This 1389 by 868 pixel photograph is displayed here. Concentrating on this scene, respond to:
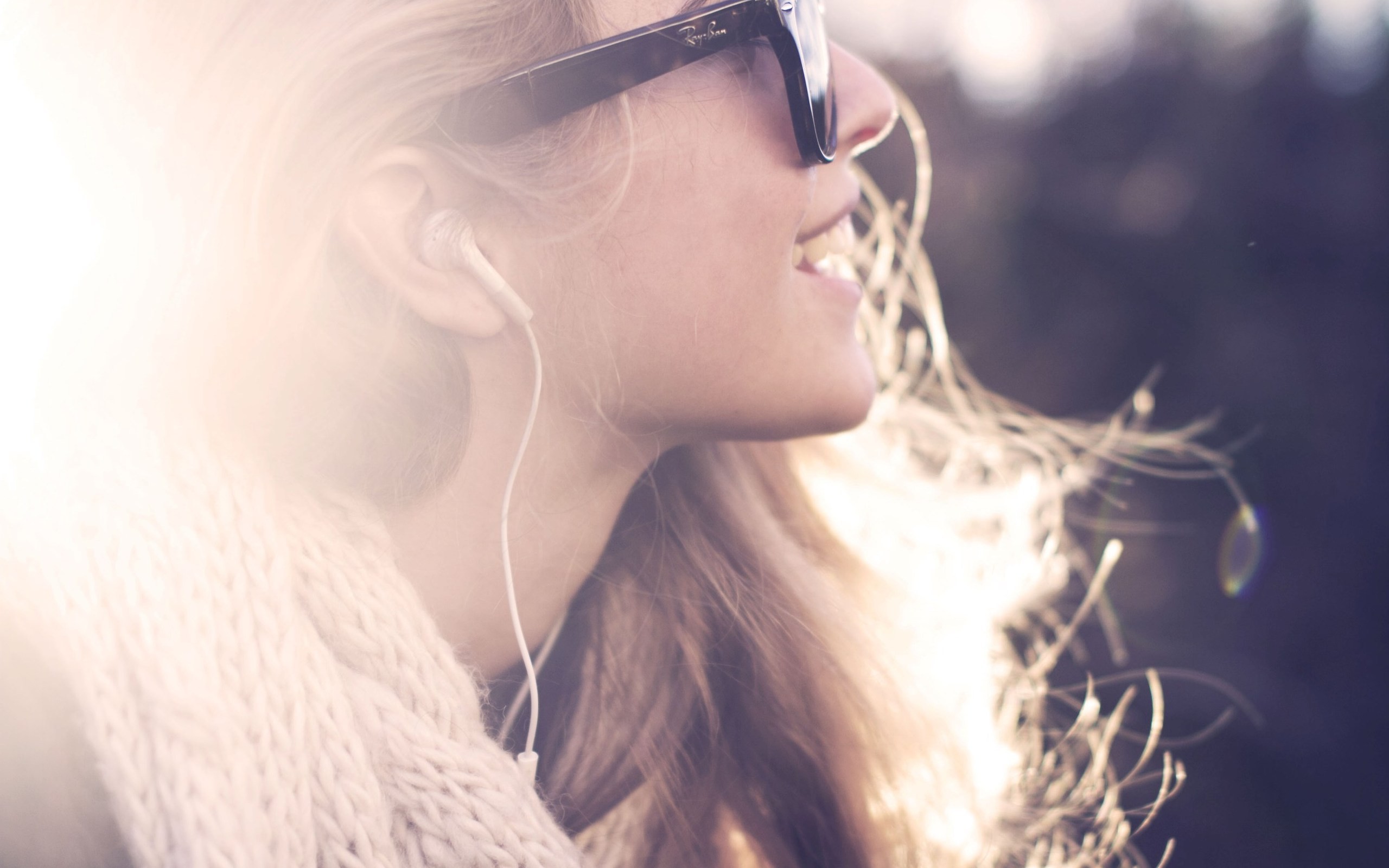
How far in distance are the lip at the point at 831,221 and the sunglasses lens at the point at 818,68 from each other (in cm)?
15

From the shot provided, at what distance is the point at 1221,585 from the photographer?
513 cm

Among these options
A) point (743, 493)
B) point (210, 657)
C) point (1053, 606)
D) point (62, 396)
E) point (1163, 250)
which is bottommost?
point (1163, 250)

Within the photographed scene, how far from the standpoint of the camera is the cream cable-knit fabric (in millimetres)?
934

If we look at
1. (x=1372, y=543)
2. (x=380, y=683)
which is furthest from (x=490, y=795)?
(x=1372, y=543)

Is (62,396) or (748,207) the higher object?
(62,396)

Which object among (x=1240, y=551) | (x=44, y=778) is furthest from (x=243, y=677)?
(x=1240, y=551)

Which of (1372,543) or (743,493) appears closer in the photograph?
(743,493)

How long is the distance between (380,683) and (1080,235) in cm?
779

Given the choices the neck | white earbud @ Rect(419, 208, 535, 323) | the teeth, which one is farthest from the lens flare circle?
white earbud @ Rect(419, 208, 535, 323)

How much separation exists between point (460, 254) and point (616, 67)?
364 mm

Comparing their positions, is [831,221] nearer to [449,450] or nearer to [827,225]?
[827,225]

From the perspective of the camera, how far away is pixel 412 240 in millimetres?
1256

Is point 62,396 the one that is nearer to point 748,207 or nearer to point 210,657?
point 210,657

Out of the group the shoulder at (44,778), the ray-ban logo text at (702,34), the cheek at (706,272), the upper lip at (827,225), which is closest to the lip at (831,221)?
the upper lip at (827,225)
